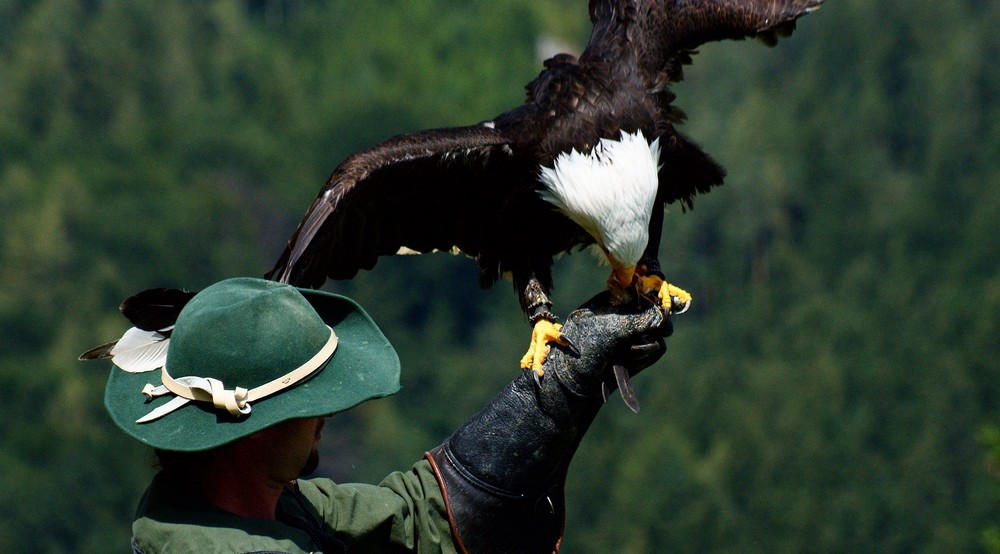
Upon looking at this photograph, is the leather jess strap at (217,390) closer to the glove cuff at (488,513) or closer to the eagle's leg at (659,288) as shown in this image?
the glove cuff at (488,513)

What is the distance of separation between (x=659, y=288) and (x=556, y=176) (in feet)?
1.53

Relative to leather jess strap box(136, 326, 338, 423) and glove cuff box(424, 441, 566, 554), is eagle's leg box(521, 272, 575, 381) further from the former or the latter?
A: leather jess strap box(136, 326, 338, 423)

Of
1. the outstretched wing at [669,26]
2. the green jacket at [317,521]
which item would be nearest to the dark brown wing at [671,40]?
the outstretched wing at [669,26]

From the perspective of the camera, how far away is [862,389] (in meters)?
48.3

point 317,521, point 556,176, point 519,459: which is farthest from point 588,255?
point 317,521

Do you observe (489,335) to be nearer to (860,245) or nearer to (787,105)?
(860,245)

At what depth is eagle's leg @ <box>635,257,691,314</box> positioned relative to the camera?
4223 mm

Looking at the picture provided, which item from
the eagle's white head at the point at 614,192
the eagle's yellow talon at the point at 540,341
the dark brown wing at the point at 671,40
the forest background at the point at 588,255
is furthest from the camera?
the forest background at the point at 588,255

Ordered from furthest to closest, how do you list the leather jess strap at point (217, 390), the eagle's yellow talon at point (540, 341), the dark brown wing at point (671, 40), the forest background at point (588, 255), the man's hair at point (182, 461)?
the forest background at point (588, 255) → the dark brown wing at point (671, 40) → the eagle's yellow talon at point (540, 341) → the man's hair at point (182, 461) → the leather jess strap at point (217, 390)

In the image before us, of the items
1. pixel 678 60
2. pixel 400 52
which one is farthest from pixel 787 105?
pixel 678 60

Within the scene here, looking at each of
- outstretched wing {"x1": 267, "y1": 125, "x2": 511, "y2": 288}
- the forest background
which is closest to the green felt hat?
outstretched wing {"x1": 267, "y1": 125, "x2": 511, "y2": 288}

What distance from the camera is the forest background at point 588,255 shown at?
42.3 metres

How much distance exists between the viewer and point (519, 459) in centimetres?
307

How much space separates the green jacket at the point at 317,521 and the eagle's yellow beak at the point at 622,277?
129 cm
